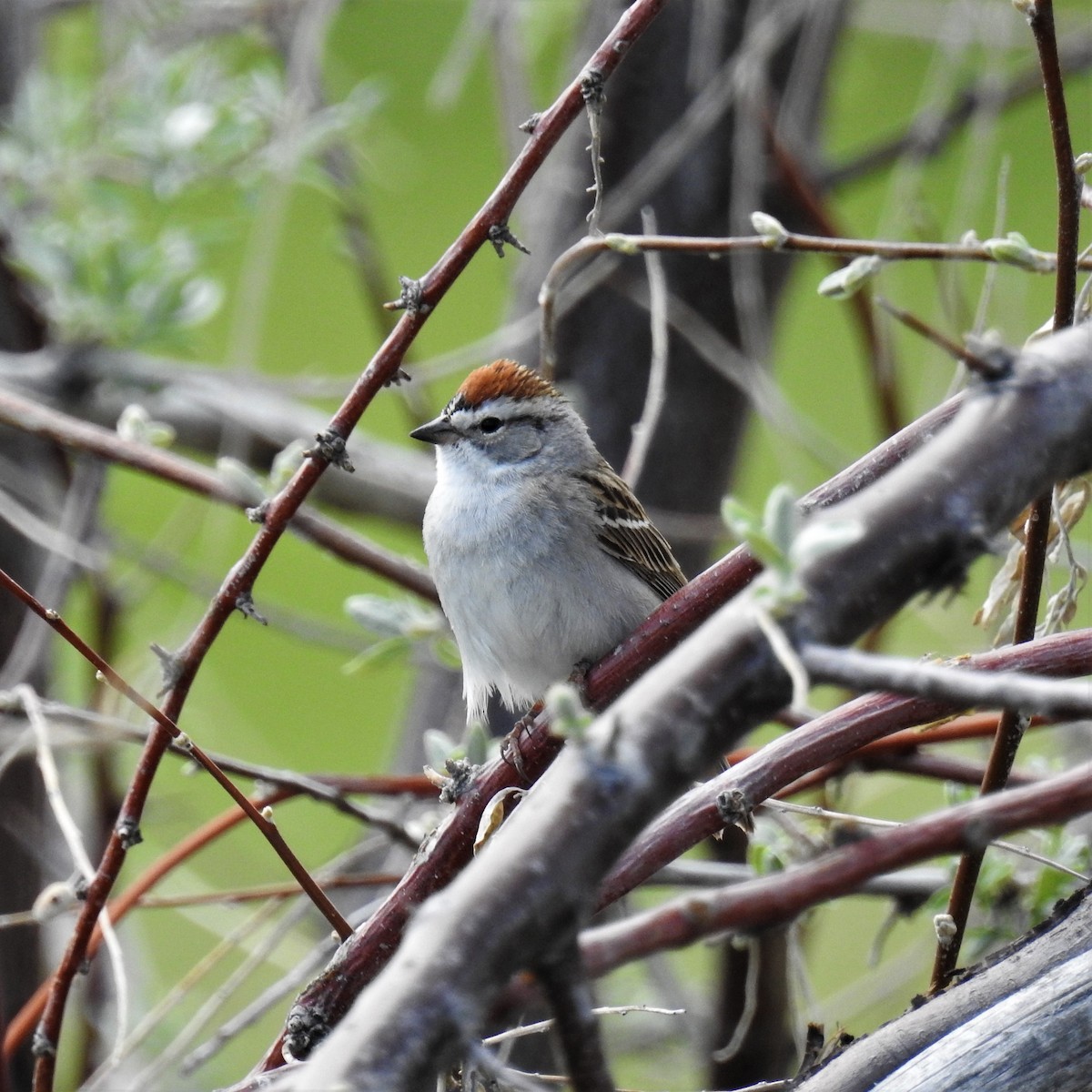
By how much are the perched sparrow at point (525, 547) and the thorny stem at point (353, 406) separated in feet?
2.59

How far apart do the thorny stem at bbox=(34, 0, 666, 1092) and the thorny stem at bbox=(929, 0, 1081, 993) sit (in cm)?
34

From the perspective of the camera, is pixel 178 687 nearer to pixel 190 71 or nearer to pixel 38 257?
pixel 38 257

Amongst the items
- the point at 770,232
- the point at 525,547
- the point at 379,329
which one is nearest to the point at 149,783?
the point at 770,232

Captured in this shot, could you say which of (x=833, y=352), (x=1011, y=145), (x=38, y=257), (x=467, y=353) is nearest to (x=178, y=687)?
(x=467, y=353)

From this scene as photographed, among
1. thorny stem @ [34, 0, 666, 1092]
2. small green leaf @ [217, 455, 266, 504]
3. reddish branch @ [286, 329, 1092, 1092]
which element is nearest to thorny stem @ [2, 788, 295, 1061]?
thorny stem @ [34, 0, 666, 1092]

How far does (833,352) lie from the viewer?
4953mm

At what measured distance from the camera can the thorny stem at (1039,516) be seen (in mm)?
1120

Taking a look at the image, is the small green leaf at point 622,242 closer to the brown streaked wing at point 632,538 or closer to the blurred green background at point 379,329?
the brown streaked wing at point 632,538

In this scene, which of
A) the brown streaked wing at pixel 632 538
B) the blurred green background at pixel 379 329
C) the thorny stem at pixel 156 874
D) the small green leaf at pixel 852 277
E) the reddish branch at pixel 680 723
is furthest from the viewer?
the blurred green background at pixel 379 329

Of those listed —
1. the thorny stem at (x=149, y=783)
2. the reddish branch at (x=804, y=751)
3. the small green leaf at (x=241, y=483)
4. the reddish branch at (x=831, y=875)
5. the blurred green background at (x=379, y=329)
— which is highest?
the blurred green background at (x=379, y=329)

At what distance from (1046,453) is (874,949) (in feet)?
3.46

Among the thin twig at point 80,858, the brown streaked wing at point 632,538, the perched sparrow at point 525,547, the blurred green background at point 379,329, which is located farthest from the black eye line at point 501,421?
the thin twig at point 80,858

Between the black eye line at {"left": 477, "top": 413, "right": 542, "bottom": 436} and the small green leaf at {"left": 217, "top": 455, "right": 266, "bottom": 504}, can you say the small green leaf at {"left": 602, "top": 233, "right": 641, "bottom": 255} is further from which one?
the black eye line at {"left": 477, "top": 413, "right": 542, "bottom": 436}

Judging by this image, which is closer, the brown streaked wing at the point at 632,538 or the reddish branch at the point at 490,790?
the reddish branch at the point at 490,790
